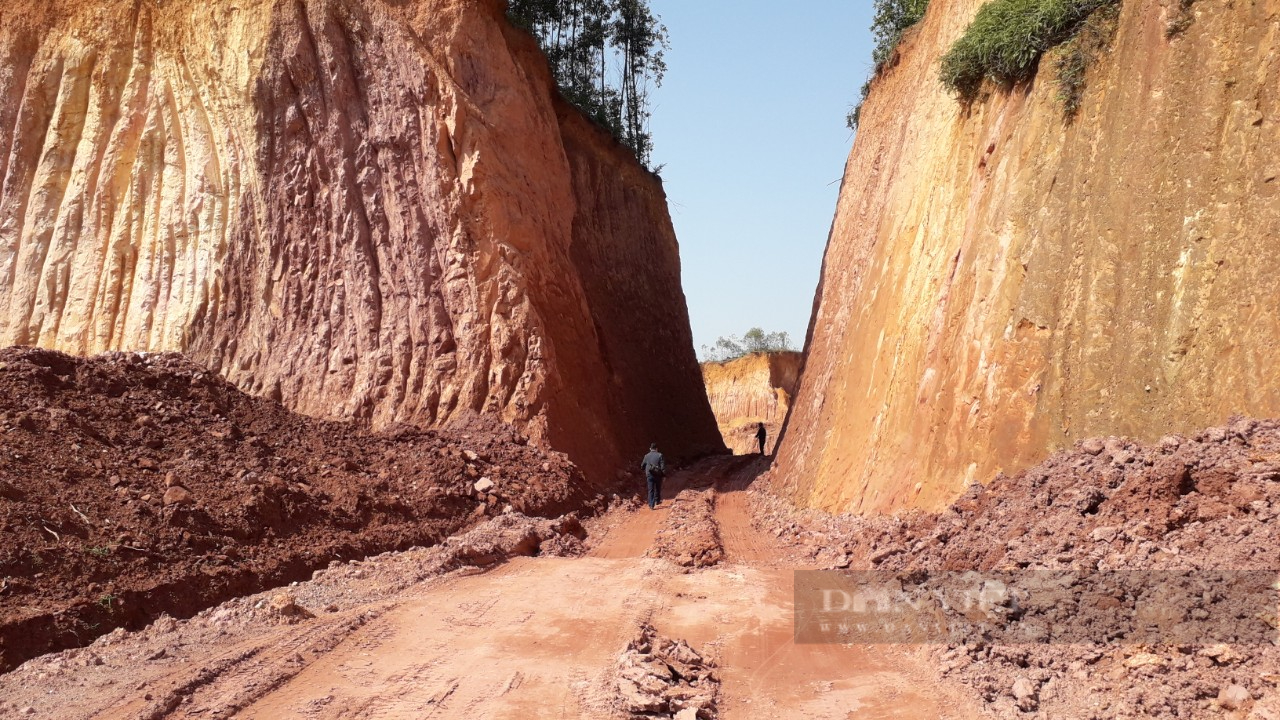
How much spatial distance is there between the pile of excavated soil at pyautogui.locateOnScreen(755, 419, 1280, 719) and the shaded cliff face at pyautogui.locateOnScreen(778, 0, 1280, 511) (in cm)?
59

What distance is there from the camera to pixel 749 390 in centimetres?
4341

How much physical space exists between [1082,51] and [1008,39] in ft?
4.50

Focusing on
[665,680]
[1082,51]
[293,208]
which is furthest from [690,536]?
[293,208]

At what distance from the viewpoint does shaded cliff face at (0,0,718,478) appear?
14867 mm

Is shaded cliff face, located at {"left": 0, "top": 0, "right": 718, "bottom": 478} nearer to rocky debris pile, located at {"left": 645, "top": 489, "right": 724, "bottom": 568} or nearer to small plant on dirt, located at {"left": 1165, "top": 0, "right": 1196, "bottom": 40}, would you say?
rocky debris pile, located at {"left": 645, "top": 489, "right": 724, "bottom": 568}

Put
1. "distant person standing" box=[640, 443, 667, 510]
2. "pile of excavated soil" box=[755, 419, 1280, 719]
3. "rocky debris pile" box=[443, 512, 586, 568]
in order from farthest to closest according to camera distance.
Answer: "distant person standing" box=[640, 443, 667, 510] < "rocky debris pile" box=[443, 512, 586, 568] < "pile of excavated soil" box=[755, 419, 1280, 719]

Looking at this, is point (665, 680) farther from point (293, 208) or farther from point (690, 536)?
point (293, 208)

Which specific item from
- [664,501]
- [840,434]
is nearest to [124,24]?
[664,501]

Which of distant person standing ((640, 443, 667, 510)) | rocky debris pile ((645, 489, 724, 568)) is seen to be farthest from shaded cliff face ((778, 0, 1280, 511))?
distant person standing ((640, 443, 667, 510))

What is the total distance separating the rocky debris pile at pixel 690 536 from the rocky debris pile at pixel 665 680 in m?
3.18

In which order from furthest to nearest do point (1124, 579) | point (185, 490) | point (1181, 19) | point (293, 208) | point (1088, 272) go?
1. point (293, 208)
2. point (185, 490)
3. point (1088, 272)
4. point (1181, 19)
5. point (1124, 579)

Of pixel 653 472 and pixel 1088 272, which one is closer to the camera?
pixel 1088 272

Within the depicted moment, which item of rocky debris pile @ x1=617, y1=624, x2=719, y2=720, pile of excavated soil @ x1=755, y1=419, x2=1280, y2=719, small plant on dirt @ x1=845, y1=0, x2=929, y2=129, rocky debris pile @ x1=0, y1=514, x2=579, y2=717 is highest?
small plant on dirt @ x1=845, y1=0, x2=929, y2=129

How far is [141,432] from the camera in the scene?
10320 mm
